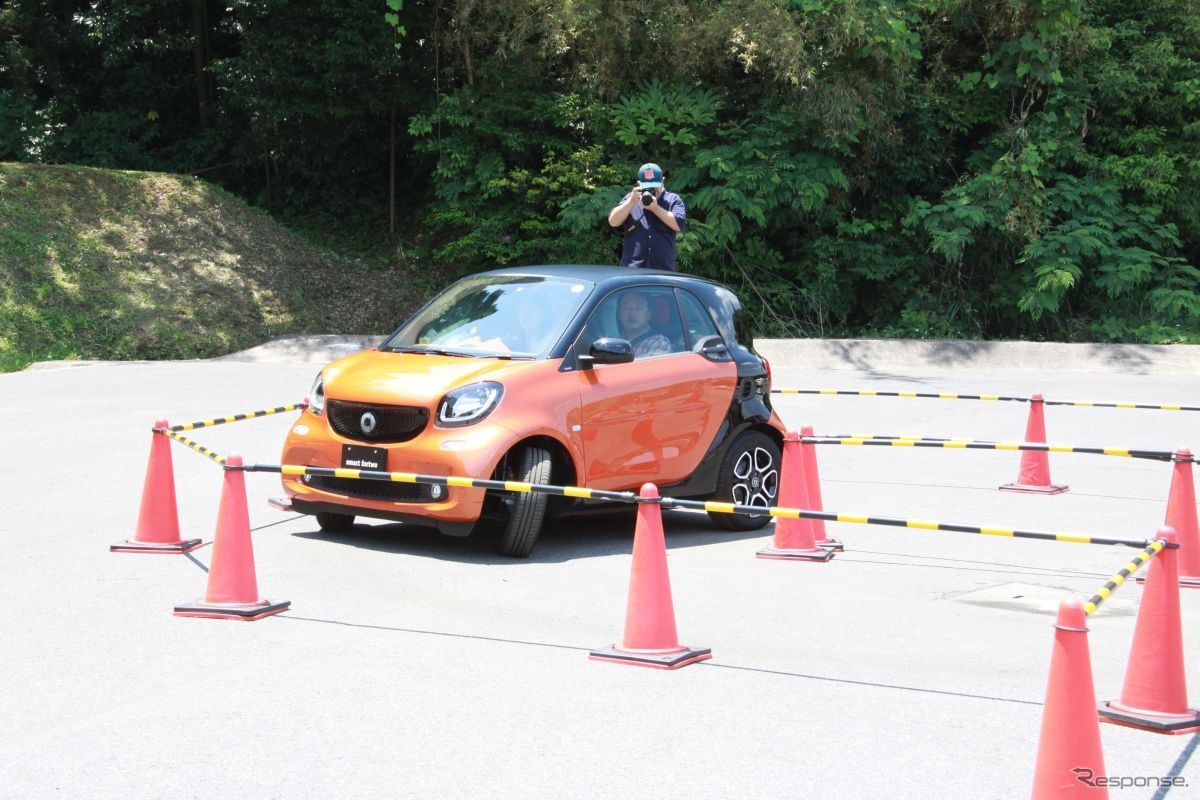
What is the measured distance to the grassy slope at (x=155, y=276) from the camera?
2269 centimetres

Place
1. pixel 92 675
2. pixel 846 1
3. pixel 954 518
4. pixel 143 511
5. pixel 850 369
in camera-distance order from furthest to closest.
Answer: pixel 846 1
pixel 850 369
pixel 954 518
pixel 143 511
pixel 92 675

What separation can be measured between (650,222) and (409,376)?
5.28 m

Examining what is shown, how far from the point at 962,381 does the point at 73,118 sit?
2063 cm

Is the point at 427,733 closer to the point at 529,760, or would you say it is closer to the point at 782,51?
the point at 529,760

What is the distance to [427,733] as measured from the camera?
539 cm

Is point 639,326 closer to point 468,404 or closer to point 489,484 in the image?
point 468,404

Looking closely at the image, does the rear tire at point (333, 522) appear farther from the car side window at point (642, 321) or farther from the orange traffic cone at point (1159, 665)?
the orange traffic cone at point (1159, 665)

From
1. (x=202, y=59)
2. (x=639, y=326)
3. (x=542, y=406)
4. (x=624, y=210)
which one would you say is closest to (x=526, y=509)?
(x=542, y=406)

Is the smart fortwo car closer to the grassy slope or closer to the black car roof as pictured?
the black car roof

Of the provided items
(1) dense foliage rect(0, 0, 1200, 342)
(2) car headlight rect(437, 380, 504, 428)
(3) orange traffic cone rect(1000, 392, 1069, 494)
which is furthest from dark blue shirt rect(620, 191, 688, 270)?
(1) dense foliage rect(0, 0, 1200, 342)

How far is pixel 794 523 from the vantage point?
8.96 meters

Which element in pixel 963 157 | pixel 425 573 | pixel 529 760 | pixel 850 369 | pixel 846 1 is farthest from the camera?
pixel 963 157

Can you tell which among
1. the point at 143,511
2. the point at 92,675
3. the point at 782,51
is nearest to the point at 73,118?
the point at 782,51

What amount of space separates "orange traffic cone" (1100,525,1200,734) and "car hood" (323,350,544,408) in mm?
4287
